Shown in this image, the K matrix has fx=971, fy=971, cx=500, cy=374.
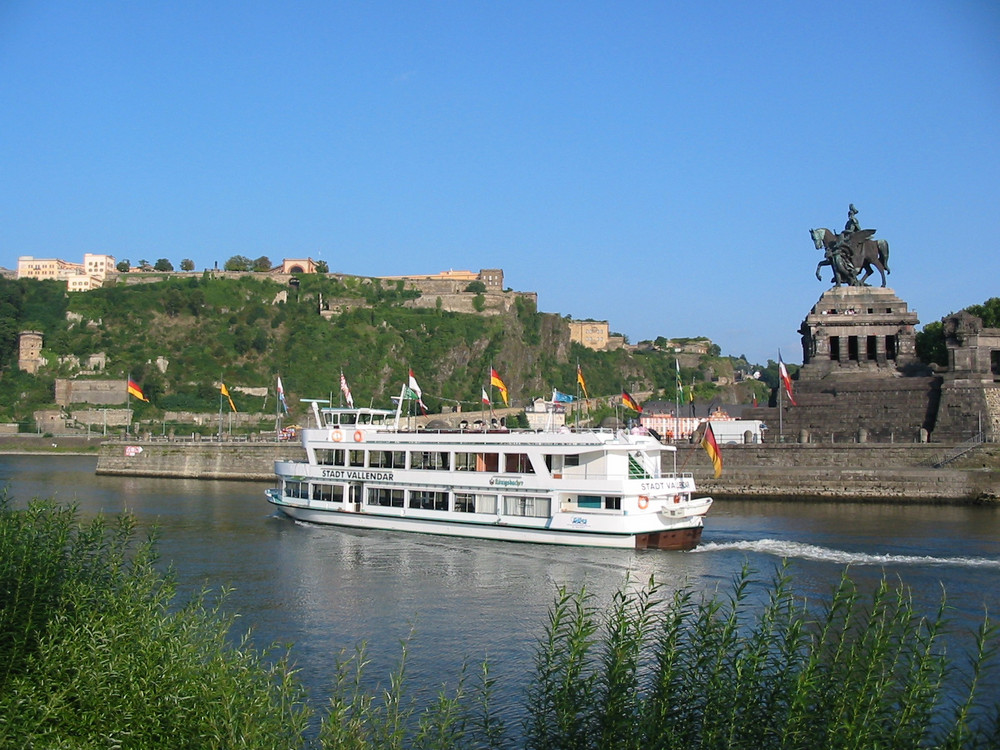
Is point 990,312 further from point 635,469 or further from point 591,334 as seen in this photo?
point 591,334

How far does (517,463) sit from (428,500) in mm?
4113

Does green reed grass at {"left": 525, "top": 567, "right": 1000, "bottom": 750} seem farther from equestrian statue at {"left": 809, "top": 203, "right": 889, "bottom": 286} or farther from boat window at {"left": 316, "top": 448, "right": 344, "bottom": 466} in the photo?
equestrian statue at {"left": 809, "top": 203, "right": 889, "bottom": 286}

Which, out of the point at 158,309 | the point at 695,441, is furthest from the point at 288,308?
the point at 695,441

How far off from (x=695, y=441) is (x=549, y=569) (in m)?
28.2

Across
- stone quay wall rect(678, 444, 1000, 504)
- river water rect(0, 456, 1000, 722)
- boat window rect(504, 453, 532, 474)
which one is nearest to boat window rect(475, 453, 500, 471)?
boat window rect(504, 453, 532, 474)

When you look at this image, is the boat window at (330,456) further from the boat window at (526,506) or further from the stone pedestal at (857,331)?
the stone pedestal at (857,331)

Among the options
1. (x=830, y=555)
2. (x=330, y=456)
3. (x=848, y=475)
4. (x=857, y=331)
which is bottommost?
(x=830, y=555)

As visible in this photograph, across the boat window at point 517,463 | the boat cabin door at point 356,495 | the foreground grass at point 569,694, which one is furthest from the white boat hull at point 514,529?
the foreground grass at point 569,694

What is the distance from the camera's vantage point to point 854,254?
6062 cm

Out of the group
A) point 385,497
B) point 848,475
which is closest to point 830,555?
point 385,497

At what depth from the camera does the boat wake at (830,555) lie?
28469 millimetres

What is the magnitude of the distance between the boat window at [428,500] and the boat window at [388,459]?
159 cm

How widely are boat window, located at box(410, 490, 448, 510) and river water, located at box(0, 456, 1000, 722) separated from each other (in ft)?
4.14

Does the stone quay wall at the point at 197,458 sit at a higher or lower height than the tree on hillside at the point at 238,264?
lower
